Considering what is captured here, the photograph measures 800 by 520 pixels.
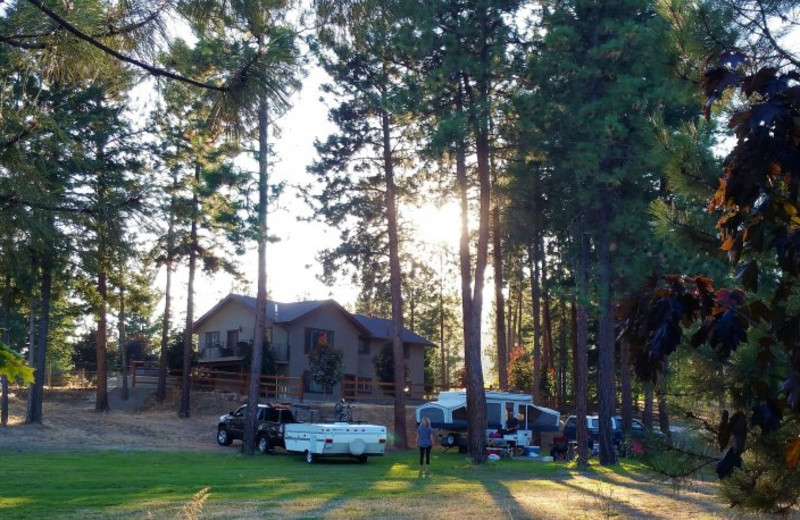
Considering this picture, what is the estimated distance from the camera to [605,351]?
27219 mm

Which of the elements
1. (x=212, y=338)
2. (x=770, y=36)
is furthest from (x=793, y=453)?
(x=212, y=338)

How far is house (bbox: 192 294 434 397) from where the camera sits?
168 ft

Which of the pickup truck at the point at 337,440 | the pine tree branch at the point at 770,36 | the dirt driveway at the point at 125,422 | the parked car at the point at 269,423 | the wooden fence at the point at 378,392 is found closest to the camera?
the pine tree branch at the point at 770,36

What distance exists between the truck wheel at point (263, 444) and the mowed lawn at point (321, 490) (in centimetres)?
292

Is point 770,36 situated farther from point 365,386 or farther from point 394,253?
point 365,386

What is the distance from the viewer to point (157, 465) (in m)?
24.0

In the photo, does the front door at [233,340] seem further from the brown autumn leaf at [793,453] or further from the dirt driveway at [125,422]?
the brown autumn leaf at [793,453]

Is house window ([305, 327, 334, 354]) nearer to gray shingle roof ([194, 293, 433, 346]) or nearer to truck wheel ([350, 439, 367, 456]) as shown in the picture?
gray shingle roof ([194, 293, 433, 346])

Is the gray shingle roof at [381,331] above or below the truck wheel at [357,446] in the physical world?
above

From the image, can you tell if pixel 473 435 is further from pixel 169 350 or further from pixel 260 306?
pixel 169 350

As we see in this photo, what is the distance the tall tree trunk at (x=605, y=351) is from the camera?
26.1 meters

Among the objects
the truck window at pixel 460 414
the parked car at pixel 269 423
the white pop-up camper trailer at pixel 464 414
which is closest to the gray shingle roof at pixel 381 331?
the white pop-up camper trailer at pixel 464 414

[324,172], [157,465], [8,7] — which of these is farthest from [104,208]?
[324,172]

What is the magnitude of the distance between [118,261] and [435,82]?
18496 mm
